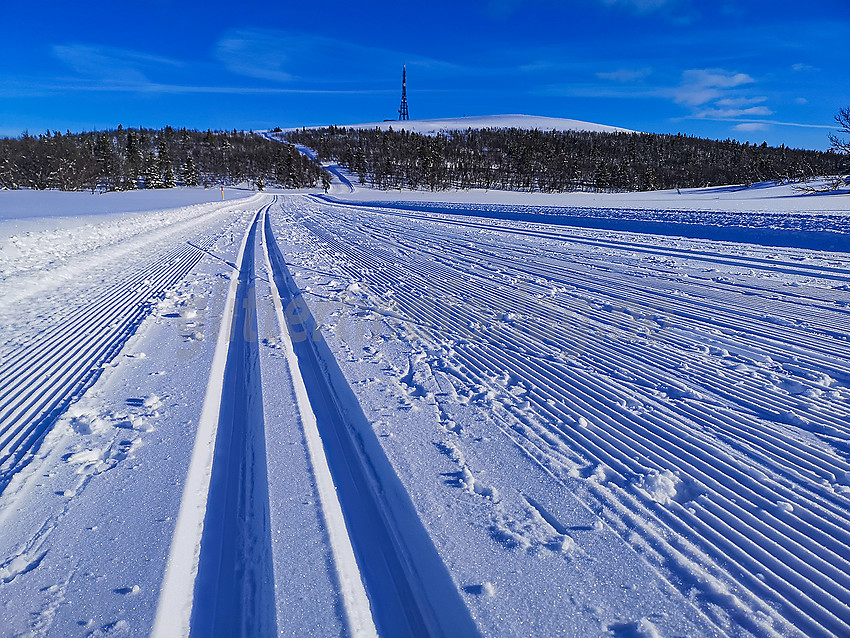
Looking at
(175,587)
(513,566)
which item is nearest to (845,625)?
(513,566)

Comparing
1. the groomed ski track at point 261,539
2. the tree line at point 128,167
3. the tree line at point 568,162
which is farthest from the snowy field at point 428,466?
the tree line at point 568,162

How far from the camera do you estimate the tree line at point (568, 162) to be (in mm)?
96250

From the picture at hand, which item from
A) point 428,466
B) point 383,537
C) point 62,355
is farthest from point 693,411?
point 62,355

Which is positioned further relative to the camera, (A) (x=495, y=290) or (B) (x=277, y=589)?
(A) (x=495, y=290)

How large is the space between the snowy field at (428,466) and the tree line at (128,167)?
8556cm

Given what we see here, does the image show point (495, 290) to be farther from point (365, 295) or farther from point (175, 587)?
point (175, 587)

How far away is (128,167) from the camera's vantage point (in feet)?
273

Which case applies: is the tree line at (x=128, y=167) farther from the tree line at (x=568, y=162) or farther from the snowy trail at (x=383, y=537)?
the snowy trail at (x=383, y=537)

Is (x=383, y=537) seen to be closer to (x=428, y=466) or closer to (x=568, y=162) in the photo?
(x=428, y=466)

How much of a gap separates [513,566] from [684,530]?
0.91 metres

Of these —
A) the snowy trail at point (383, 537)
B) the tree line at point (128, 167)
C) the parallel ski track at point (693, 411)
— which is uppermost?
the tree line at point (128, 167)

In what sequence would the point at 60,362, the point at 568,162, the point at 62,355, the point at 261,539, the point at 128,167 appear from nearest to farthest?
1. the point at 261,539
2. the point at 60,362
3. the point at 62,355
4. the point at 128,167
5. the point at 568,162

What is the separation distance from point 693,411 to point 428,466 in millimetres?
2074

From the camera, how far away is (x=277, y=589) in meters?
1.89
